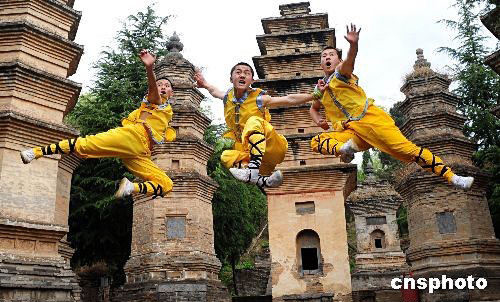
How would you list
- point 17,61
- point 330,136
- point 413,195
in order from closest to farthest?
1. point 330,136
2. point 17,61
3. point 413,195

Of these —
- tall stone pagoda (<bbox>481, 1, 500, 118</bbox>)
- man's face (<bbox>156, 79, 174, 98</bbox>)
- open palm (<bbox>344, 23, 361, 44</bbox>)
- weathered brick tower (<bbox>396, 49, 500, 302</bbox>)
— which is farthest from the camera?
weathered brick tower (<bbox>396, 49, 500, 302</bbox>)

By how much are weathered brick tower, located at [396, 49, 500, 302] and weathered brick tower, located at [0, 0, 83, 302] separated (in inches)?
397

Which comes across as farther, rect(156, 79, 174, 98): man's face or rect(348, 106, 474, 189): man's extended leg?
rect(156, 79, 174, 98): man's face

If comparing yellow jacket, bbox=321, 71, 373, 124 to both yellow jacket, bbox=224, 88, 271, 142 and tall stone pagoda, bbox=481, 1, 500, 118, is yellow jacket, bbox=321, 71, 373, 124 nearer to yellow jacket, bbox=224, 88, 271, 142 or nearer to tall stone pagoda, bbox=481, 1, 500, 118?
yellow jacket, bbox=224, 88, 271, 142

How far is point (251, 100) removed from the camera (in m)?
6.93

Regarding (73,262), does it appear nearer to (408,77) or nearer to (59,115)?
(59,115)

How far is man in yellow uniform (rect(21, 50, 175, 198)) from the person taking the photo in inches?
263

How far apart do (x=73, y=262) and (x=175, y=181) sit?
8103mm

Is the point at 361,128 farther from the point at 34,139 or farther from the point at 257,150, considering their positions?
the point at 34,139

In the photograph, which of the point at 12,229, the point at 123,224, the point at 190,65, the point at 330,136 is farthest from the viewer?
the point at 123,224

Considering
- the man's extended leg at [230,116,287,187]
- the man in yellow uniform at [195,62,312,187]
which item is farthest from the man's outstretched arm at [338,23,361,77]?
the man's extended leg at [230,116,287,187]

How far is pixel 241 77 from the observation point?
6953 mm

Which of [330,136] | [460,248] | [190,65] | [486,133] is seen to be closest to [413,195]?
[460,248]

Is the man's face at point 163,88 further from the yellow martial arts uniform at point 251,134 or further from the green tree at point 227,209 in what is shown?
the green tree at point 227,209
